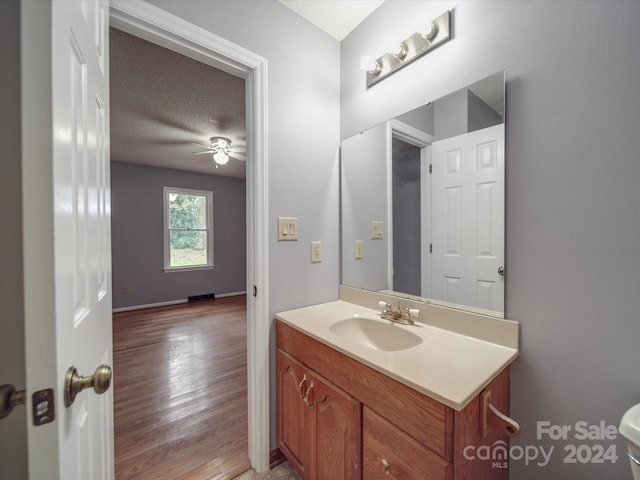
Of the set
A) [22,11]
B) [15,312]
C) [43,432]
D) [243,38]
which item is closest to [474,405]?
[43,432]

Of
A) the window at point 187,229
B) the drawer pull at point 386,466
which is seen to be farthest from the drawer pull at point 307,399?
the window at point 187,229

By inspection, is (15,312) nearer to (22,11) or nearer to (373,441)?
(22,11)

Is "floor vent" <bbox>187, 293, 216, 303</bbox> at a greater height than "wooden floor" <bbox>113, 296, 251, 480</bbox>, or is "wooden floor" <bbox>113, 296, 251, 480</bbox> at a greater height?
"floor vent" <bbox>187, 293, 216, 303</bbox>

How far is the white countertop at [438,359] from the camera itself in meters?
0.71

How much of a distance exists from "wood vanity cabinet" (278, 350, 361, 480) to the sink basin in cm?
27

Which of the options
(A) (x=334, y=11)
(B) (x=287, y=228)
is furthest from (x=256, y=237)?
(A) (x=334, y=11)

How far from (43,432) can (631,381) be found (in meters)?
1.39

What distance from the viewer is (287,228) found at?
1418 mm

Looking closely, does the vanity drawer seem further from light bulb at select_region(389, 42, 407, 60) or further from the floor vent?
the floor vent

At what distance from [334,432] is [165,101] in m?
2.79

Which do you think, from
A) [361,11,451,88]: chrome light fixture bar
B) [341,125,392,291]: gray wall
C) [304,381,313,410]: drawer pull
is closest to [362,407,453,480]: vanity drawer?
[304,381,313,410]: drawer pull

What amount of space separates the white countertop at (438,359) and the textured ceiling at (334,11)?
1.63 metres

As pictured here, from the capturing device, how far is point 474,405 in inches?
29.7

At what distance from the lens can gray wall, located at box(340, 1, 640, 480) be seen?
Answer: 0.77 meters
